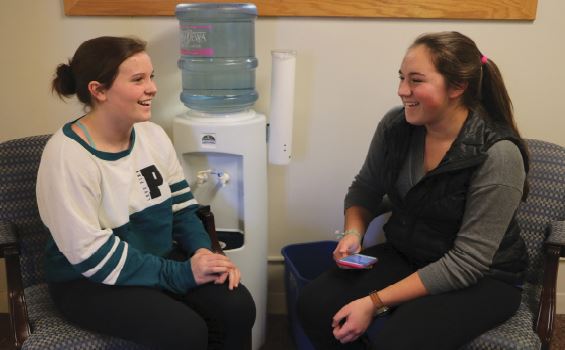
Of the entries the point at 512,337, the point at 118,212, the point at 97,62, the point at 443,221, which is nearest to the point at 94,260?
the point at 118,212

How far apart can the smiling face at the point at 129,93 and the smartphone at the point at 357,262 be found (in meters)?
0.71

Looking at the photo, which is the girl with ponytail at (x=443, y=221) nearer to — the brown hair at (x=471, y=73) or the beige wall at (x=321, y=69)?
the brown hair at (x=471, y=73)

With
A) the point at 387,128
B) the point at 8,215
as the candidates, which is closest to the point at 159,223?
the point at 8,215

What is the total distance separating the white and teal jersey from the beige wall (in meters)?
0.53

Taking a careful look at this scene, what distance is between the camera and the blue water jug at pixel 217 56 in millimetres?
1729

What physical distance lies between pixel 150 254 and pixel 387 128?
815mm

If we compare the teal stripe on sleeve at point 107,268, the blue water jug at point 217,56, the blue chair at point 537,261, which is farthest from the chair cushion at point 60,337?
the blue water jug at point 217,56

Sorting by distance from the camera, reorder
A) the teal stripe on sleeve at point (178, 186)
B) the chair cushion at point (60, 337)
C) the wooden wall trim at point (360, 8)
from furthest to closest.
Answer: the wooden wall trim at point (360, 8) → the teal stripe on sleeve at point (178, 186) → the chair cushion at point (60, 337)

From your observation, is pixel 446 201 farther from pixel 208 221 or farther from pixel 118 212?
pixel 118 212

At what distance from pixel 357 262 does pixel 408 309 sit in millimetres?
220

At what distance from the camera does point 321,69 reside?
6.35 feet

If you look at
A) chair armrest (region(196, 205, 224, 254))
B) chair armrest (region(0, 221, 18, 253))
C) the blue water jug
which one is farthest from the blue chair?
chair armrest (region(0, 221, 18, 253))

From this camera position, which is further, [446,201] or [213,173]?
[213,173]

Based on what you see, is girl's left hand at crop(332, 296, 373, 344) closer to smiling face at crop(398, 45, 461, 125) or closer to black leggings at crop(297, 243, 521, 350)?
black leggings at crop(297, 243, 521, 350)
